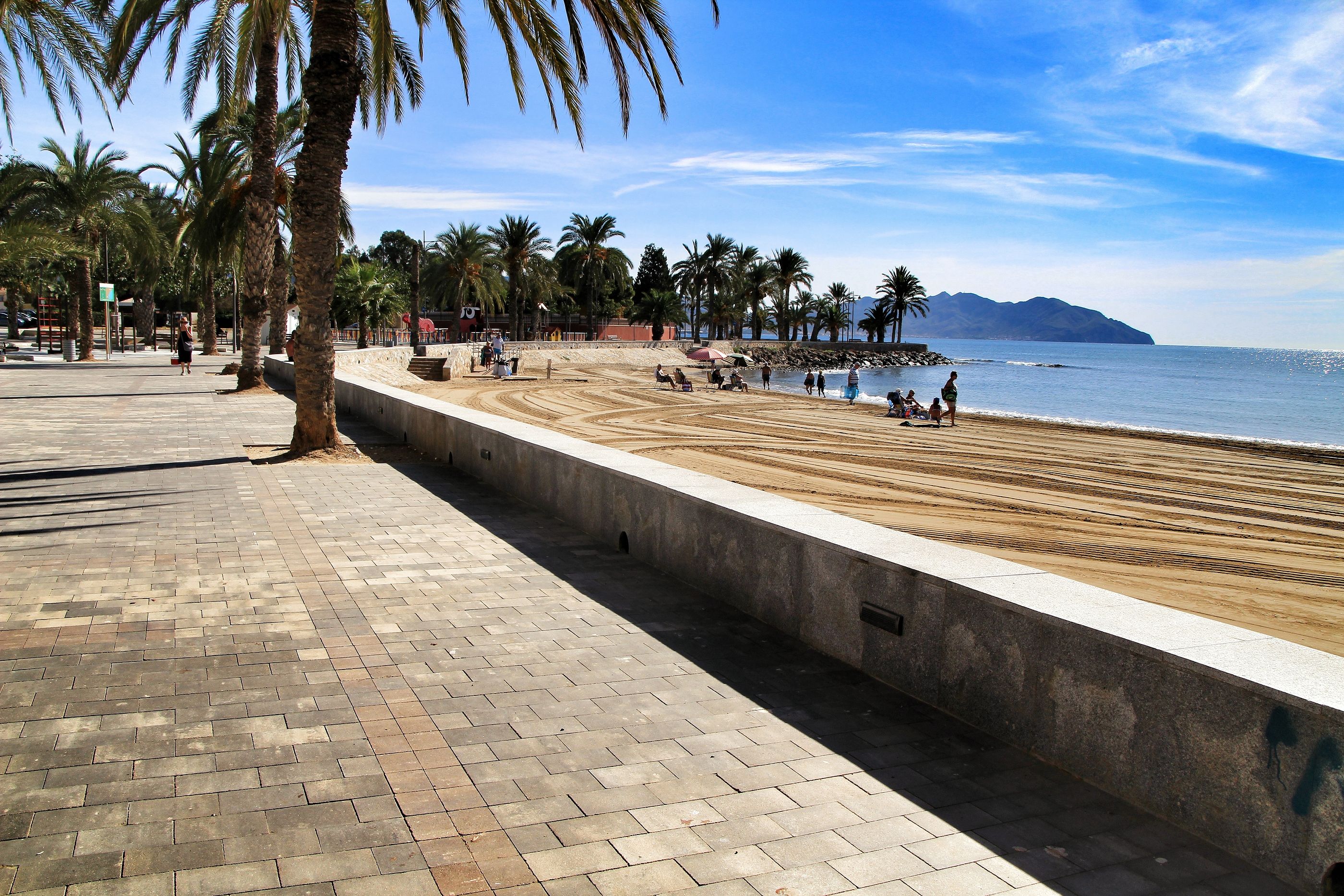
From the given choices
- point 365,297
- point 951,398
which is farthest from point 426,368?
point 951,398

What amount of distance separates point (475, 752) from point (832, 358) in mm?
99813

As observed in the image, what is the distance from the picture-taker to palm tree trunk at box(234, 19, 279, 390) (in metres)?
19.5

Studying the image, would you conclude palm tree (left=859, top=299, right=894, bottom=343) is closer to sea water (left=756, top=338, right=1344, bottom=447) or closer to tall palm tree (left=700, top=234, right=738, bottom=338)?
sea water (left=756, top=338, right=1344, bottom=447)

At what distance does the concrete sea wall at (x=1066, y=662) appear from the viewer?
2.83 metres

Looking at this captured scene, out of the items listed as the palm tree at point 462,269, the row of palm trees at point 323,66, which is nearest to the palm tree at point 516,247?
the palm tree at point 462,269

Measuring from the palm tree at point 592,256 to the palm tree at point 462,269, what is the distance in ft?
29.7

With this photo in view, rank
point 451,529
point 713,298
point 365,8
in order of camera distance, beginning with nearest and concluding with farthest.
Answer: point 451,529
point 365,8
point 713,298

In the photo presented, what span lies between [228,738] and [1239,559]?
11.5 m

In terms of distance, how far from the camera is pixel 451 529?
7.67 meters

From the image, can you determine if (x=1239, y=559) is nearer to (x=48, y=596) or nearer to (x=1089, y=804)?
(x=1089, y=804)

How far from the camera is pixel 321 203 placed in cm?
1170

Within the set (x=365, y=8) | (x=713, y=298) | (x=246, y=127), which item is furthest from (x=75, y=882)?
(x=713, y=298)

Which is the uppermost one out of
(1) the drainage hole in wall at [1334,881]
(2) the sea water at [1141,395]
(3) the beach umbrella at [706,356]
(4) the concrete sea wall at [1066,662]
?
(3) the beach umbrella at [706,356]

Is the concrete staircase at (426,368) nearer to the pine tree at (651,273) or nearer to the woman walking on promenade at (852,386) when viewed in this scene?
the woman walking on promenade at (852,386)
